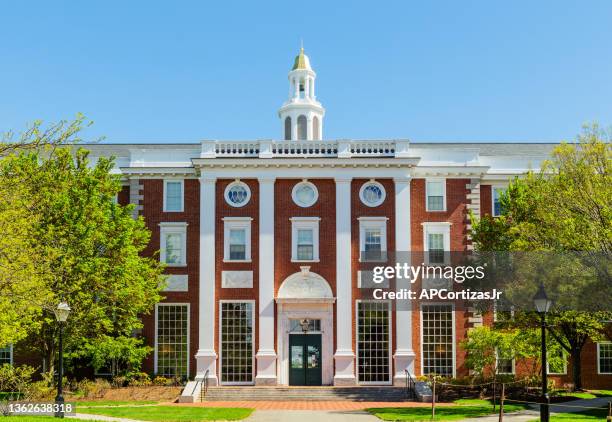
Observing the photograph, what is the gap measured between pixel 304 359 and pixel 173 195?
1039 centimetres

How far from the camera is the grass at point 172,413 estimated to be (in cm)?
2970

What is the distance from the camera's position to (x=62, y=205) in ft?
120

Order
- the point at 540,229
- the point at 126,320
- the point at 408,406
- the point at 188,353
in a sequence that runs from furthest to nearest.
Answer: the point at 188,353, the point at 126,320, the point at 408,406, the point at 540,229

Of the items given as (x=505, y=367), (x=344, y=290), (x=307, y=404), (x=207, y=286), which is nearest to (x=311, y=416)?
(x=307, y=404)

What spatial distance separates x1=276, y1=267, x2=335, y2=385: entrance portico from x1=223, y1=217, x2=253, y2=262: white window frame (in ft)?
8.01

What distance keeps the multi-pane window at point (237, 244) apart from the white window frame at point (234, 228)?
0.10 metres

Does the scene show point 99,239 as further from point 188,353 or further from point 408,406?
point 408,406

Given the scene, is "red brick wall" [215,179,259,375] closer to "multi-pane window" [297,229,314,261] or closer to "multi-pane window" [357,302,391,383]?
"multi-pane window" [297,229,314,261]

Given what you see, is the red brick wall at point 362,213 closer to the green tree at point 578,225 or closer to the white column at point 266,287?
the white column at point 266,287

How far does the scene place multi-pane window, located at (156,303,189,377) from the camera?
137 feet

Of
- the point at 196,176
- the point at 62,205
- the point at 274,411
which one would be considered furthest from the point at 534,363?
the point at 62,205

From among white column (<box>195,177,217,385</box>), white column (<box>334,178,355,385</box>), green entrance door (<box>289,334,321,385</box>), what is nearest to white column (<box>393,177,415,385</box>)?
white column (<box>334,178,355,385</box>)

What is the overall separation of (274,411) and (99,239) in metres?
10.7

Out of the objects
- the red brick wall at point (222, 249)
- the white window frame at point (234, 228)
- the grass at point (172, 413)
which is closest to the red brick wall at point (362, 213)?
the red brick wall at point (222, 249)
